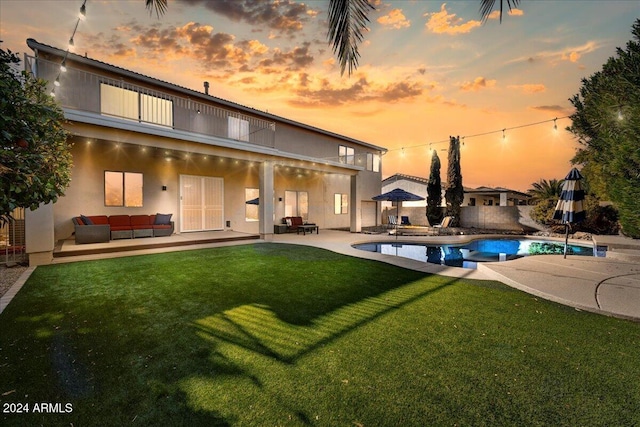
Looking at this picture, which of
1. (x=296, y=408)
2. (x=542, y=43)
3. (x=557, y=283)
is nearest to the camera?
(x=296, y=408)

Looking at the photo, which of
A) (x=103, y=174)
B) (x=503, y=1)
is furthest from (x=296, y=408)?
(x=103, y=174)

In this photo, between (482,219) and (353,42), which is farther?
(482,219)

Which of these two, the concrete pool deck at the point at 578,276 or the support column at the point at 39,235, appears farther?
the support column at the point at 39,235

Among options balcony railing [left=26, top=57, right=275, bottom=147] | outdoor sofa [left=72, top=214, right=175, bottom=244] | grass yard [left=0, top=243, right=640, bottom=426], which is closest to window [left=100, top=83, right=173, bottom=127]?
balcony railing [left=26, top=57, right=275, bottom=147]

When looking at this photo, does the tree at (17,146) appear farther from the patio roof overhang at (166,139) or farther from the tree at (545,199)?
the tree at (545,199)

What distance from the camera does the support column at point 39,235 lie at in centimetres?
674

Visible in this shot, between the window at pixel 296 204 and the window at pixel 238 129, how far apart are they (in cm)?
401

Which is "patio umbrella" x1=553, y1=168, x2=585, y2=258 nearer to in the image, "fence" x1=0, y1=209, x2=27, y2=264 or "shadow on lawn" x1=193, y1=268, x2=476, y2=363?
"shadow on lawn" x1=193, y1=268, x2=476, y2=363

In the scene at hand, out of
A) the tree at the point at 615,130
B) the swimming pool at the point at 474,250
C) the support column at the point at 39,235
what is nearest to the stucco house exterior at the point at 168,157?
the support column at the point at 39,235

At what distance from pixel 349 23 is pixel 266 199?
29.6 feet

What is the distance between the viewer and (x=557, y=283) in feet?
17.4

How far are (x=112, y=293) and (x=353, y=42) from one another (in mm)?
5465

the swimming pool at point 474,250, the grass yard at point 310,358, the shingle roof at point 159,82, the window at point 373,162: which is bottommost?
the swimming pool at point 474,250

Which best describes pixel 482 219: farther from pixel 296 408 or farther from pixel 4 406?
pixel 4 406
